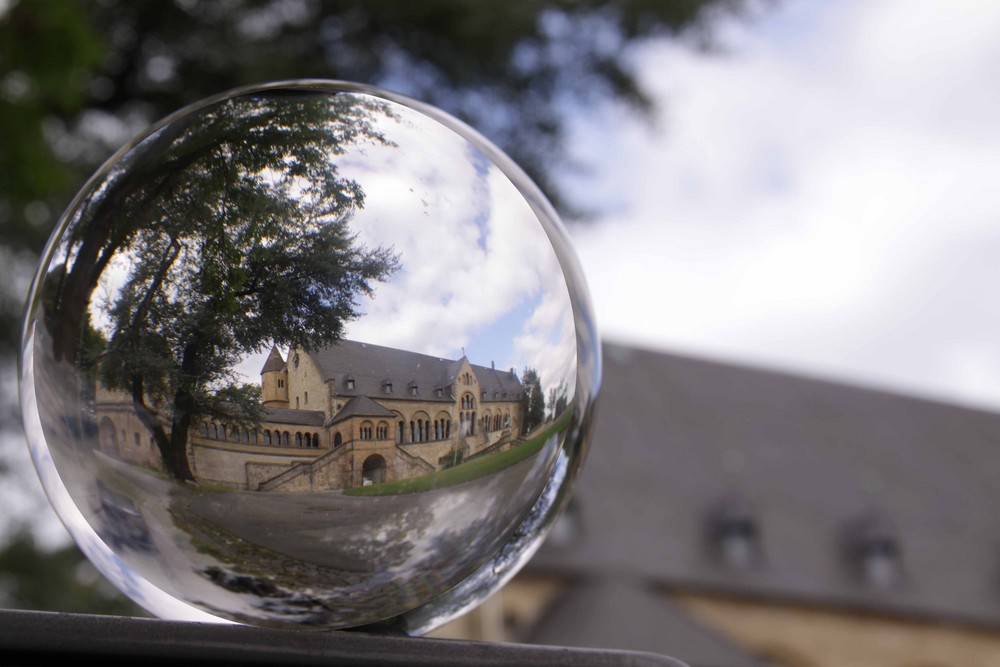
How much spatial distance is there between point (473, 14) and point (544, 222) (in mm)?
5424

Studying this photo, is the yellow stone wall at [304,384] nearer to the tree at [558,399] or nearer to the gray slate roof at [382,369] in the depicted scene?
the gray slate roof at [382,369]

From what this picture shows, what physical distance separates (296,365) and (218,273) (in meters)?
0.14

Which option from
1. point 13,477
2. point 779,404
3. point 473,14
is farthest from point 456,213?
point 779,404

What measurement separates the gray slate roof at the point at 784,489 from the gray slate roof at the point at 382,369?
18.4 metres

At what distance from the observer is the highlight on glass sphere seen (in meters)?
1.18

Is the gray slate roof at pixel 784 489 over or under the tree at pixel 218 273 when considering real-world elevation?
under

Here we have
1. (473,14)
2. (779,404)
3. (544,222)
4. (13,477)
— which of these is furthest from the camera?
(779,404)

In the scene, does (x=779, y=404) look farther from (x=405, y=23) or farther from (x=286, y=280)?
(x=286, y=280)

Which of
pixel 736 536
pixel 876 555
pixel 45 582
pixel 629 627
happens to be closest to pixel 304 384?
pixel 45 582

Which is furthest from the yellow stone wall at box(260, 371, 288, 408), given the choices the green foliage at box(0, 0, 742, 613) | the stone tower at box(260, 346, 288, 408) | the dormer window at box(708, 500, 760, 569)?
the dormer window at box(708, 500, 760, 569)

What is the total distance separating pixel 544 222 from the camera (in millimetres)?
1394

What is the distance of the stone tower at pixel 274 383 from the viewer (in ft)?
3.82

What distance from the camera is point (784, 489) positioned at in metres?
23.5

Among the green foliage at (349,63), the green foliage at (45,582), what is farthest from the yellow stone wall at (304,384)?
the green foliage at (45,582)
